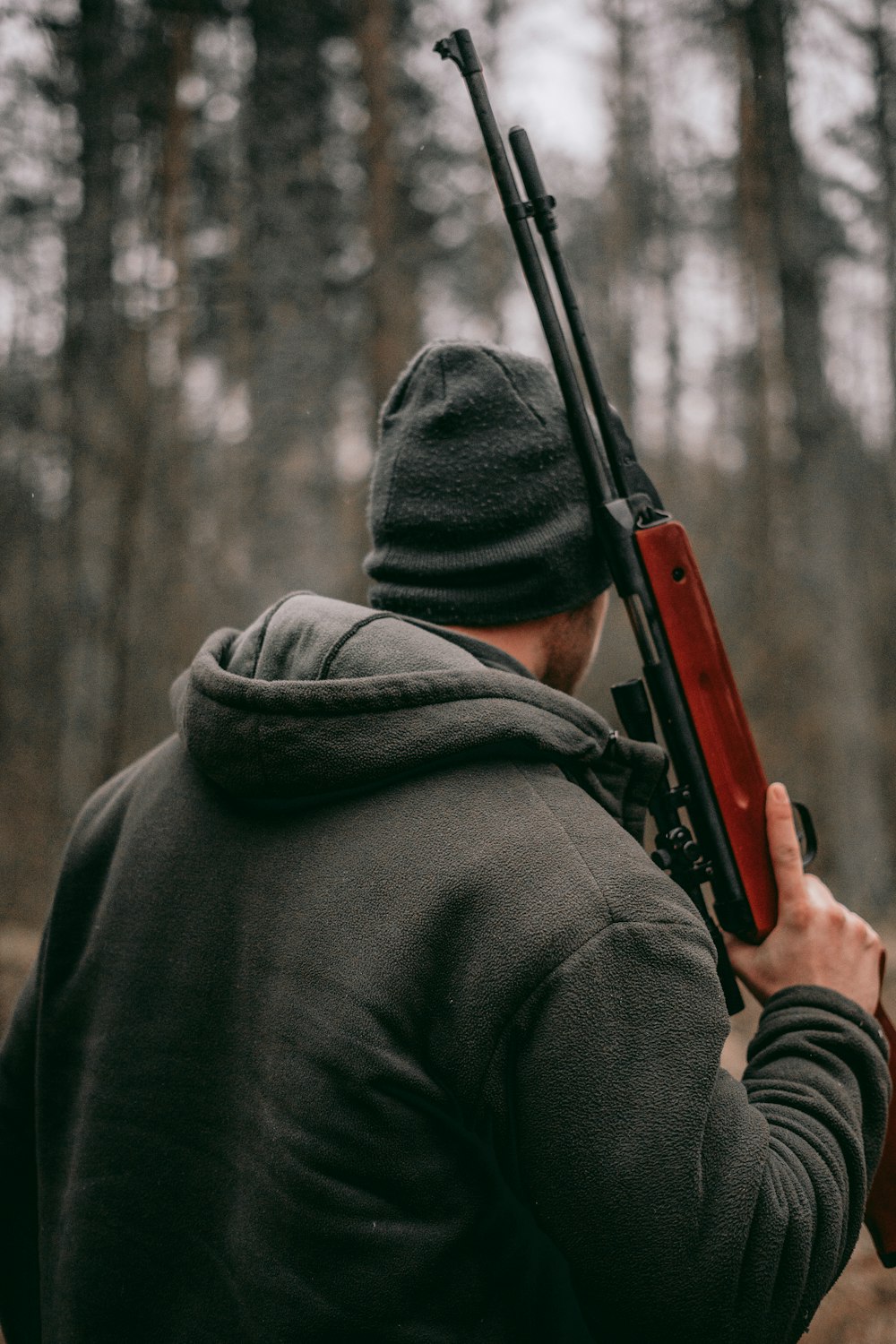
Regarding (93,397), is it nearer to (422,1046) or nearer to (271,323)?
(271,323)

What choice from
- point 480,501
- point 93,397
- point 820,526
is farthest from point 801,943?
point 93,397

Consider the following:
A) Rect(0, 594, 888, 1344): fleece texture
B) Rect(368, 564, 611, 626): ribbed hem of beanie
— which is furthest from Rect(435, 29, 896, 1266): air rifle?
Rect(0, 594, 888, 1344): fleece texture

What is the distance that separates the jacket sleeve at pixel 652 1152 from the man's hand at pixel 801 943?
41 centimetres

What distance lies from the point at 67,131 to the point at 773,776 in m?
8.54

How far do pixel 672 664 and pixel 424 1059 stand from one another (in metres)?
0.89

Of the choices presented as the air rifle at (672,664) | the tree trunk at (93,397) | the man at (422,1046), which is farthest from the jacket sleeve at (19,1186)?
the tree trunk at (93,397)

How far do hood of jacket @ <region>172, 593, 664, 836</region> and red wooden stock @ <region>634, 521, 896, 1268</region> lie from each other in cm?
40

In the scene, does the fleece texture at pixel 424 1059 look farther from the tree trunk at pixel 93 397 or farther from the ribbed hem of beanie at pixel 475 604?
the tree trunk at pixel 93 397

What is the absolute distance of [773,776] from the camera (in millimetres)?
10641

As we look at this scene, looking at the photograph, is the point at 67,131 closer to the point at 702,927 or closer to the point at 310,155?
the point at 310,155

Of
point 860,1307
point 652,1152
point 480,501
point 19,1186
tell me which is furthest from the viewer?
point 860,1307

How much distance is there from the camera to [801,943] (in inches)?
67.3

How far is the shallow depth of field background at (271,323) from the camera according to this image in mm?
8695

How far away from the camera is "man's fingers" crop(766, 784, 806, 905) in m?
1.84
